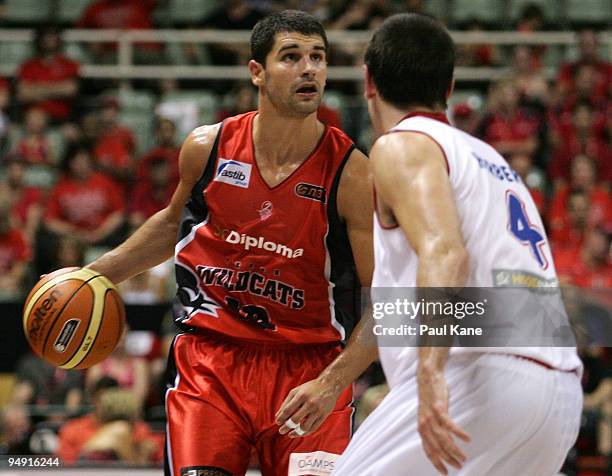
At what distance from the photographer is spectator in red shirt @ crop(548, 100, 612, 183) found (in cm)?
1162

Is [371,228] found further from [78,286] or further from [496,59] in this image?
[496,59]

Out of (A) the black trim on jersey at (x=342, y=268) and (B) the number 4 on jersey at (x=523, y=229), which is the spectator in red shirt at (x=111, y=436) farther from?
(B) the number 4 on jersey at (x=523, y=229)

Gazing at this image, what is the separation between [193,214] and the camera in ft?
16.0

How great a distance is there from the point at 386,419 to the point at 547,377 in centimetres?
50

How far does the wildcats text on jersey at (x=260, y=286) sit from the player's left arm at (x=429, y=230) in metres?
1.23

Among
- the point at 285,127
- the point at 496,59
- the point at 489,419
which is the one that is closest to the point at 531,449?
the point at 489,419

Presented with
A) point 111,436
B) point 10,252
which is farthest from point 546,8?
point 111,436

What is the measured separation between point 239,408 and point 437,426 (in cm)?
155

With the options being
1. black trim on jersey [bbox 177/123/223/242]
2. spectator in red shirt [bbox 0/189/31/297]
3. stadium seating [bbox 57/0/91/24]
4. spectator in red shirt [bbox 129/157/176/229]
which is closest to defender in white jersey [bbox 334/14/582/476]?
black trim on jersey [bbox 177/123/223/242]

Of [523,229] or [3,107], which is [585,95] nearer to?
[3,107]

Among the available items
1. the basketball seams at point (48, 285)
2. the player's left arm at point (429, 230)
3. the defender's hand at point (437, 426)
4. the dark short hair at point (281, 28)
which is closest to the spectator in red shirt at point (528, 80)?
the dark short hair at point (281, 28)

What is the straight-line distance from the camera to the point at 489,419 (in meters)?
3.34

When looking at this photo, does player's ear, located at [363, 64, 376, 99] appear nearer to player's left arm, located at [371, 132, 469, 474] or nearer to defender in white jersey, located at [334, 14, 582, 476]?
defender in white jersey, located at [334, 14, 582, 476]

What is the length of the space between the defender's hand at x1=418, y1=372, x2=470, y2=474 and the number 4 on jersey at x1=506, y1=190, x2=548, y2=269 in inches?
21.8
